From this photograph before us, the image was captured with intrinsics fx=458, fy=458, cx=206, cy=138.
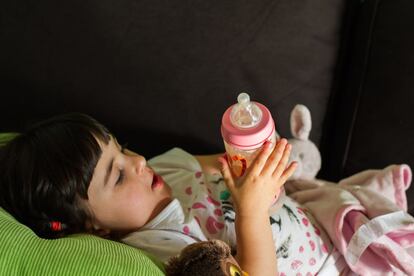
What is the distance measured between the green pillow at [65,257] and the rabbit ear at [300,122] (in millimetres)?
527

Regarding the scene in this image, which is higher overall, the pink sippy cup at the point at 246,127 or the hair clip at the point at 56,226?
the pink sippy cup at the point at 246,127

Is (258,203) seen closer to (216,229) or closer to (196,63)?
(216,229)

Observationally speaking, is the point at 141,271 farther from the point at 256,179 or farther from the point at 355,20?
the point at 355,20

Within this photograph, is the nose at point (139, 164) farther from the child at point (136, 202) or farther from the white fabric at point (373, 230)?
the white fabric at point (373, 230)

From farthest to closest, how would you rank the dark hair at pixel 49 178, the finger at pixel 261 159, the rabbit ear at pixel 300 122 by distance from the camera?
the rabbit ear at pixel 300 122 → the dark hair at pixel 49 178 → the finger at pixel 261 159

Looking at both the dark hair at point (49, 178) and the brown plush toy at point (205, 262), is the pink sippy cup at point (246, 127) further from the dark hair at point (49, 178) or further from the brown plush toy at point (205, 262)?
the dark hair at point (49, 178)

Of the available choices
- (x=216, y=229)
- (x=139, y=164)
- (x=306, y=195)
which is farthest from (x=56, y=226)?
(x=306, y=195)

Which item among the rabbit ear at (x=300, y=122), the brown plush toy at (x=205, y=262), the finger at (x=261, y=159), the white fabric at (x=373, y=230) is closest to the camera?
the brown plush toy at (x=205, y=262)

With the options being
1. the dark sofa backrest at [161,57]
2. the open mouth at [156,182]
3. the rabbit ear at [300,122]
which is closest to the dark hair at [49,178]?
the open mouth at [156,182]

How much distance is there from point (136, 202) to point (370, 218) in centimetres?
51

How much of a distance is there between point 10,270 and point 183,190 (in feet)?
1.65

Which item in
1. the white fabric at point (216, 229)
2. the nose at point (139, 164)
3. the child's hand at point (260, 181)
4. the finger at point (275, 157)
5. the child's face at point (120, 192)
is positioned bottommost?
the white fabric at point (216, 229)

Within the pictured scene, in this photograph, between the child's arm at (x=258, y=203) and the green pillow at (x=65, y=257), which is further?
the child's arm at (x=258, y=203)

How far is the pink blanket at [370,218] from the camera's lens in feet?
3.12
